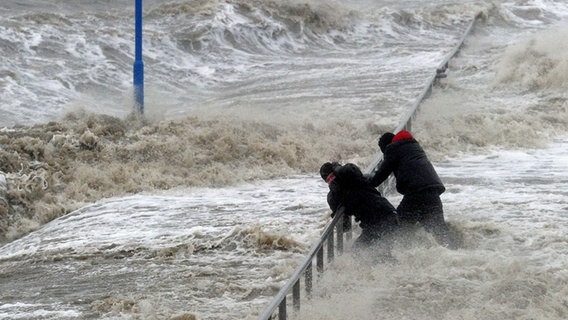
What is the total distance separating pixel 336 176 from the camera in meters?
8.69

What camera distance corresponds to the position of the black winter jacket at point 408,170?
8945 mm

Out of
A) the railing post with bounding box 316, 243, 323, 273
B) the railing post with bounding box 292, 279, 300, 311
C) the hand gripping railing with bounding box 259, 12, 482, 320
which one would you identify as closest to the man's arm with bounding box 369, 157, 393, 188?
Result: the hand gripping railing with bounding box 259, 12, 482, 320

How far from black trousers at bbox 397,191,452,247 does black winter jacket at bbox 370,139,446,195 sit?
0.05 metres

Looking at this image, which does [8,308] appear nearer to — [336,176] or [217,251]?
[217,251]

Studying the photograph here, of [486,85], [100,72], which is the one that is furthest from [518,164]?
[100,72]

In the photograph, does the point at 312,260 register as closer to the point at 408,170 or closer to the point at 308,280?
the point at 308,280

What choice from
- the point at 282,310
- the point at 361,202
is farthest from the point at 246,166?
the point at 282,310

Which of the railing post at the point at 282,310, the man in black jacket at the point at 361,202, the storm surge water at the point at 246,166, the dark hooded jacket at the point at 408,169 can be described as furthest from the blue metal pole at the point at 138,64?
the railing post at the point at 282,310

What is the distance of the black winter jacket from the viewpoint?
8.95 m

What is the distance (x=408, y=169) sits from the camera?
899 centimetres

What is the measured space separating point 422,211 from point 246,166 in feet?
15.1

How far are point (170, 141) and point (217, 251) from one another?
15.2ft

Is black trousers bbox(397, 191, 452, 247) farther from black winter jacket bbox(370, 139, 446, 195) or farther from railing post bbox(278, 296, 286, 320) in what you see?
railing post bbox(278, 296, 286, 320)

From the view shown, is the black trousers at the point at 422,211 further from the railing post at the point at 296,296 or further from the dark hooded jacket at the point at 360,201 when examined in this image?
the railing post at the point at 296,296
